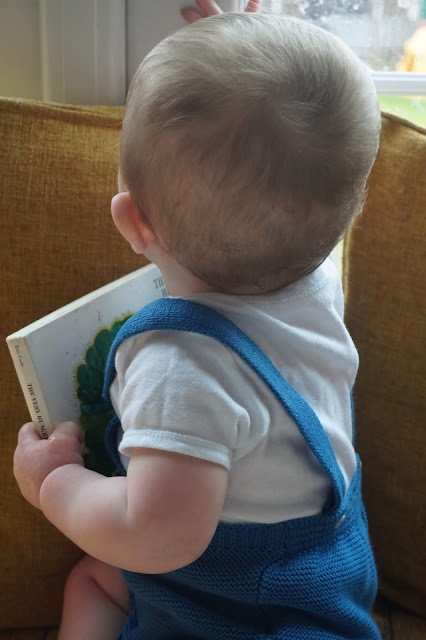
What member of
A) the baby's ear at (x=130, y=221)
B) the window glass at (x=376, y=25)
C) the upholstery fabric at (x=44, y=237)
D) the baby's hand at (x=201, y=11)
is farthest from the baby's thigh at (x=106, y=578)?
the window glass at (x=376, y=25)

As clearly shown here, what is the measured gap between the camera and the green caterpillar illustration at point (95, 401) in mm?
816

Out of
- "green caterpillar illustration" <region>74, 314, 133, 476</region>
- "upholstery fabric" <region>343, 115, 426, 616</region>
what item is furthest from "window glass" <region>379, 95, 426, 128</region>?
"green caterpillar illustration" <region>74, 314, 133, 476</region>

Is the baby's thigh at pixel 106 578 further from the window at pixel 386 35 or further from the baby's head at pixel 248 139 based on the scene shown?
the window at pixel 386 35

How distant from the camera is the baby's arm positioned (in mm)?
629

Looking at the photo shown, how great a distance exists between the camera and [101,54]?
3.51ft

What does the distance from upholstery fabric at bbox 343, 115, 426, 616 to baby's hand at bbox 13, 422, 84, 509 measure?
0.39 metres

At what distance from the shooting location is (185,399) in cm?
63

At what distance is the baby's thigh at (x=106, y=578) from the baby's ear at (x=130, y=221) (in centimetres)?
42

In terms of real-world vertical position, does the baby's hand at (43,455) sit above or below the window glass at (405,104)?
below

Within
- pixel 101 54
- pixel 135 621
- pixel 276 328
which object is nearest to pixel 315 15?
pixel 101 54

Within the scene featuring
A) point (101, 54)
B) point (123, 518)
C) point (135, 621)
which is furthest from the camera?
point (101, 54)

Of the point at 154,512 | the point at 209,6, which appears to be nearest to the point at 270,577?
the point at 154,512

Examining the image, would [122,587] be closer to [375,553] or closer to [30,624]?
[30,624]

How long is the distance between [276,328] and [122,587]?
1.29ft
